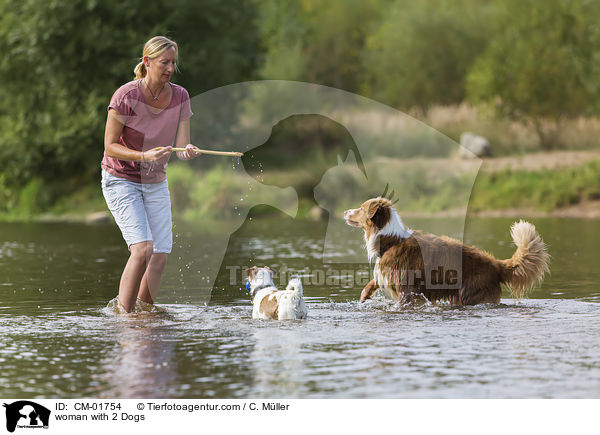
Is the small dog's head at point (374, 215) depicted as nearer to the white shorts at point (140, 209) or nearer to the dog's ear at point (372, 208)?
the dog's ear at point (372, 208)

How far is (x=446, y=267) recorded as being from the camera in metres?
10.2

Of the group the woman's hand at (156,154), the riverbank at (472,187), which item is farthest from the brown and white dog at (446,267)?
the riverbank at (472,187)

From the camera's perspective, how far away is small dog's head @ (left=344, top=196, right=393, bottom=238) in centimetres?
1037

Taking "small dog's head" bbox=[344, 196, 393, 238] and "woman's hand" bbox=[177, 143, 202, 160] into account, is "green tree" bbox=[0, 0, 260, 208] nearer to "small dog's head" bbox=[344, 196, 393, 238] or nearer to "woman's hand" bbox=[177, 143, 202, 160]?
"small dog's head" bbox=[344, 196, 393, 238]

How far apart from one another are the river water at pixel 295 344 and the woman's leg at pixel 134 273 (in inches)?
7.4

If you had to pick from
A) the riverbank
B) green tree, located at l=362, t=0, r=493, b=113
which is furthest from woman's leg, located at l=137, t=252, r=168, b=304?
green tree, located at l=362, t=0, r=493, b=113

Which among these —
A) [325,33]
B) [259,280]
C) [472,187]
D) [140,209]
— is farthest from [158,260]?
[325,33]

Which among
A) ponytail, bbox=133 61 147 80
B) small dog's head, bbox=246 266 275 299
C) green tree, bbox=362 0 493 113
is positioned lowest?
small dog's head, bbox=246 266 275 299

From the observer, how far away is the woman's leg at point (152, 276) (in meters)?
9.88

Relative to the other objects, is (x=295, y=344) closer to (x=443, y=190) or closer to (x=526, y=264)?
(x=526, y=264)

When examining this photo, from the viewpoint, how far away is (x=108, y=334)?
8.57 meters

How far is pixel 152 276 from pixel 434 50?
34.6m

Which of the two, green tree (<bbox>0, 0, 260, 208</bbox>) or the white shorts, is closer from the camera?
the white shorts

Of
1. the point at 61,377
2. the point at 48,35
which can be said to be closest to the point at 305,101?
the point at 48,35
